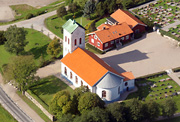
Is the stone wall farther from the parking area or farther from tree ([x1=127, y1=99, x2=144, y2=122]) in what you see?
the parking area

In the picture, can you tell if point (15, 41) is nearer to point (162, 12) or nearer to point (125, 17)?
point (125, 17)

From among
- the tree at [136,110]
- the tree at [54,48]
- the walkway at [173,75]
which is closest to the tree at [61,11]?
the tree at [54,48]

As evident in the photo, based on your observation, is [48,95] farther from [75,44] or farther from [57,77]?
[75,44]

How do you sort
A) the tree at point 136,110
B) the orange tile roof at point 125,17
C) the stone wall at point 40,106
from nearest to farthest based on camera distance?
the tree at point 136,110 → the stone wall at point 40,106 → the orange tile roof at point 125,17

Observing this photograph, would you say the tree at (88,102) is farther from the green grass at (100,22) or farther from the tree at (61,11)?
the tree at (61,11)

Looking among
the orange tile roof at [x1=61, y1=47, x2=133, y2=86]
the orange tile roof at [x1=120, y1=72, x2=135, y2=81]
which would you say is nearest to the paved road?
Answer: the orange tile roof at [x1=61, y1=47, x2=133, y2=86]

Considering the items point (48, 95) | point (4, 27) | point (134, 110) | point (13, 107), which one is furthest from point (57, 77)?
point (4, 27)
